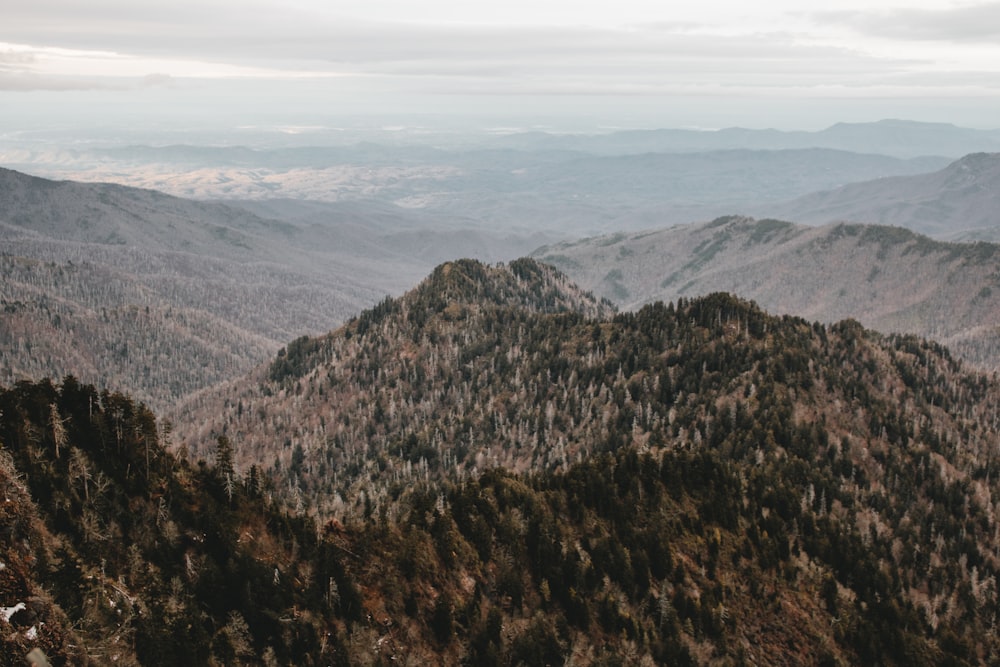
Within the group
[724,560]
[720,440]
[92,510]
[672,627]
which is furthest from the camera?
[720,440]

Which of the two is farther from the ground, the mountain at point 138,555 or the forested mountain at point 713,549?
the mountain at point 138,555

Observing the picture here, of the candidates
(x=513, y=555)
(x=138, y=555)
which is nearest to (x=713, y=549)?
(x=513, y=555)

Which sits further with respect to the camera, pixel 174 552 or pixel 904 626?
pixel 904 626

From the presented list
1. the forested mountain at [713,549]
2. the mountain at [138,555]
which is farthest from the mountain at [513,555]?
the forested mountain at [713,549]

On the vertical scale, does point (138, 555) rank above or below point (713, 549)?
above

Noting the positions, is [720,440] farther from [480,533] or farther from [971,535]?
[480,533]

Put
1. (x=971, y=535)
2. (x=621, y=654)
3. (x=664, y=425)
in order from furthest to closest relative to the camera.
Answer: (x=664, y=425)
(x=971, y=535)
(x=621, y=654)

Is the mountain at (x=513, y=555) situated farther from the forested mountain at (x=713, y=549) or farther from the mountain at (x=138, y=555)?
the forested mountain at (x=713, y=549)

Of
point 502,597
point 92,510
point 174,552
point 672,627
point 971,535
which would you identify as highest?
point 92,510

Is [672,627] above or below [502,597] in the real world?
below

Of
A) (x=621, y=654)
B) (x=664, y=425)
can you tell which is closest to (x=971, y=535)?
(x=664, y=425)

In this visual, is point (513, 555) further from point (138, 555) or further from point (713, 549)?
point (138, 555)
